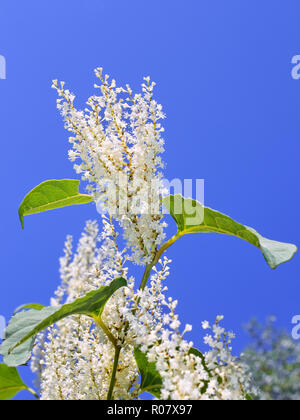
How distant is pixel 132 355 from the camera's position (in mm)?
1357

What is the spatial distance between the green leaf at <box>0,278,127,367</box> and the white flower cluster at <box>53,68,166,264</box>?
0.20 metres

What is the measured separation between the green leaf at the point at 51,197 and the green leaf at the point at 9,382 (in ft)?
1.63

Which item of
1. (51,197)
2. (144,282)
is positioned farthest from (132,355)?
(51,197)

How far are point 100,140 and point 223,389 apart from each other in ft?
2.88

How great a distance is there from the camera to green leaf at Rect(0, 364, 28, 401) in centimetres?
136

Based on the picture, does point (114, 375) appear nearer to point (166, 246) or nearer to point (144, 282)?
point (144, 282)

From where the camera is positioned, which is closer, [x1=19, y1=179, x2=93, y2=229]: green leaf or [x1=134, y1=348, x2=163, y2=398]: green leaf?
[x1=134, y1=348, x2=163, y2=398]: green leaf

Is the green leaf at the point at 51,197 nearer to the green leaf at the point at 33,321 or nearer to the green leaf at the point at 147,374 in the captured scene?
the green leaf at the point at 33,321

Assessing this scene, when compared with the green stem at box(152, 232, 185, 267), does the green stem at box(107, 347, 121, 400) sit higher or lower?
lower

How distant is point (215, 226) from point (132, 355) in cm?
50

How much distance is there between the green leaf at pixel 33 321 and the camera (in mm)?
1082

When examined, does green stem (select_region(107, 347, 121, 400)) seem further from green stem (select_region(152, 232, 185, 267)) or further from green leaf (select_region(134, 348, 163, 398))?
green stem (select_region(152, 232, 185, 267))

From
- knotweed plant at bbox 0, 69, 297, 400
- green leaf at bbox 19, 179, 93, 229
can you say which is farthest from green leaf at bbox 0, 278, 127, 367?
green leaf at bbox 19, 179, 93, 229

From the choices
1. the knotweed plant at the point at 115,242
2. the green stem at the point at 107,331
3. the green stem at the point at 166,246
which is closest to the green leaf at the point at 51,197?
the knotweed plant at the point at 115,242
